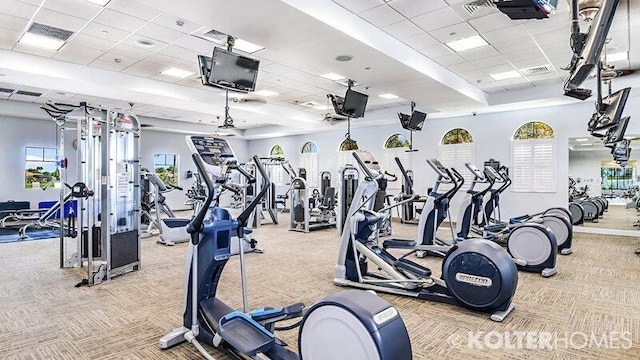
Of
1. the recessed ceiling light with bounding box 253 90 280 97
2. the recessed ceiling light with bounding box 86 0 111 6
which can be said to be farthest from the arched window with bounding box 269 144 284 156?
the recessed ceiling light with bounding box 86 0 111 6

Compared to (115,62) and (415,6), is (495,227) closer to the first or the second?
(415,6)

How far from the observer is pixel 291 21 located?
443cm

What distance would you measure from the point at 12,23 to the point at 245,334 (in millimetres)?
5955

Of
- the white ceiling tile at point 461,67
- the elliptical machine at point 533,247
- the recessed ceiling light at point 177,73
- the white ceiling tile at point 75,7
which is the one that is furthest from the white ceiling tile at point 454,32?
the recessed ceiling light at point 177,73

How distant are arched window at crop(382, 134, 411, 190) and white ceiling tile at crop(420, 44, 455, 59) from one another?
18.5ft

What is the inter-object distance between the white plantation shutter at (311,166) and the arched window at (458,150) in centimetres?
519

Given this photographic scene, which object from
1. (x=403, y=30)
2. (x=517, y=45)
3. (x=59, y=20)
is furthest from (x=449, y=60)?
(x=59, y=20)

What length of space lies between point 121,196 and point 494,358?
4.77 m

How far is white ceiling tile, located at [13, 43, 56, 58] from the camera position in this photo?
6.27 metres

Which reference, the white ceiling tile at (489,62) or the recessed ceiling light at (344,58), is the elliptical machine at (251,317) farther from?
the white ceiling tile at (489,62)

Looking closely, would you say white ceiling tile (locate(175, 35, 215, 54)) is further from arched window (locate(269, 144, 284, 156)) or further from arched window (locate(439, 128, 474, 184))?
arched window (locate(269, 144, 284, 156))

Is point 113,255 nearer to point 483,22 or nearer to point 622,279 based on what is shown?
point 483,22

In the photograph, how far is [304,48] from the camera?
5379mm

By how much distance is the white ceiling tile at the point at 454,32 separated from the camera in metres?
5.38
